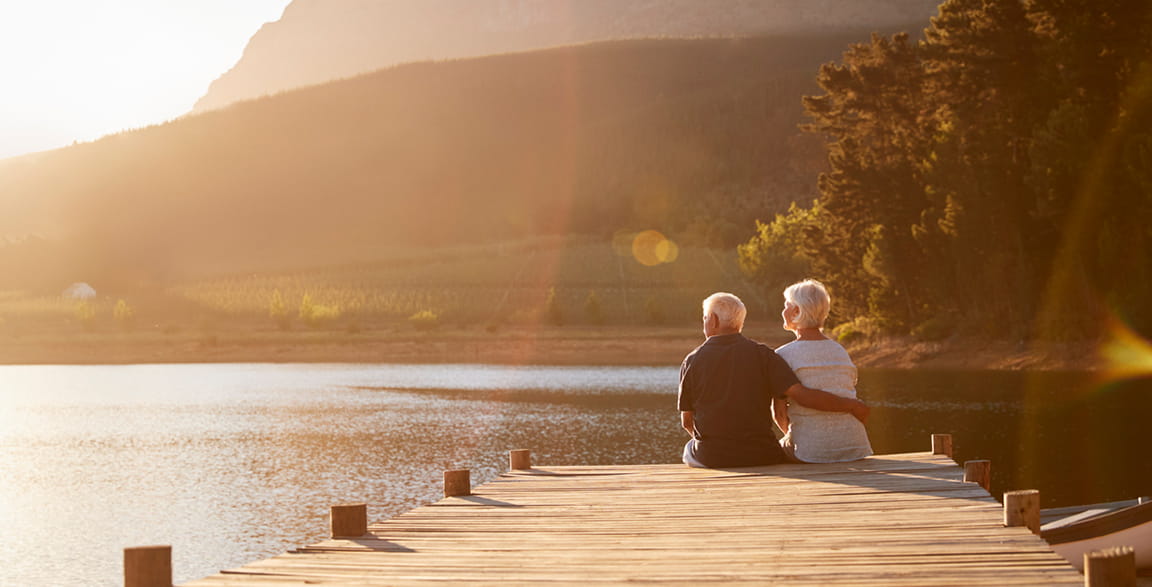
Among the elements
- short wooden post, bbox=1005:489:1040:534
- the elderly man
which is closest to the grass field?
the elderly man

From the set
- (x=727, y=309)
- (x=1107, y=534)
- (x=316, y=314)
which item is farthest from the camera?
(x=316, y=314)

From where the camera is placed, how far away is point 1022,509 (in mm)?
6641

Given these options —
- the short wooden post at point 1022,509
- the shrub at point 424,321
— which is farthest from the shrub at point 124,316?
the short wooden post at point 1022,509

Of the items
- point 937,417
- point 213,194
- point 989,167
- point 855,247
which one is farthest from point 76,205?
point 937,417

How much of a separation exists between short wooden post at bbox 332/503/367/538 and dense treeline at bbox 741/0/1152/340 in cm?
3689

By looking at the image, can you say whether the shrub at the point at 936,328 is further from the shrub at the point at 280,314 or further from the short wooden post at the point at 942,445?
the shrub at the point at 280,314

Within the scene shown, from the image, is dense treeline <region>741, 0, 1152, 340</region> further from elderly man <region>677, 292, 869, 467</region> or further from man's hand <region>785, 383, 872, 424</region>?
elderly man <region>677, 292, 869, 467</region>

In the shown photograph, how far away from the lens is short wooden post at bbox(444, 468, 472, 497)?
893 cm

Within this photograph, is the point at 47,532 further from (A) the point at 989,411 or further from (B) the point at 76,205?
(B) the point at 76,205

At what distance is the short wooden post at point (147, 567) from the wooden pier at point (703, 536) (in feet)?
0.59

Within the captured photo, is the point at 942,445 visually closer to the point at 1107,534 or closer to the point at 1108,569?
the point at 1107,534

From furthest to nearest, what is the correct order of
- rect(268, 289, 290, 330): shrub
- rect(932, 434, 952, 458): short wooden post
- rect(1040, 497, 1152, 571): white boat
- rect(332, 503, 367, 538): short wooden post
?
rect(268, 289, 290, 330): shrub → rect(932, 434, 952, 458): short wooden post → rect(1040, 497, 1152, 571): white boat → rect(332, 503, 367, 538): short wooden post

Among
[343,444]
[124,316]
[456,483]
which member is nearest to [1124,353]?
[343,444]

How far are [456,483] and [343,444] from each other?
19.9 meters
